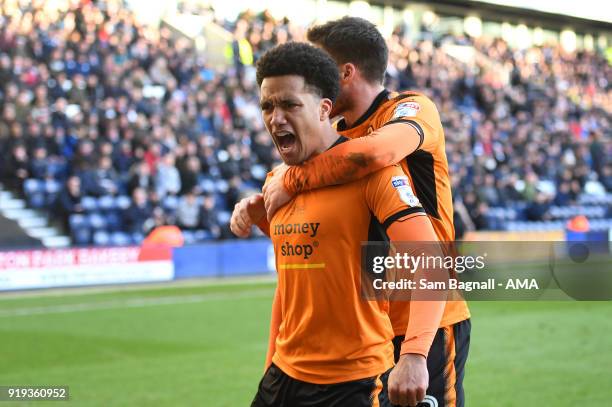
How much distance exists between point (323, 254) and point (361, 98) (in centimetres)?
95

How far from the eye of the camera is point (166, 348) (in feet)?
34.9

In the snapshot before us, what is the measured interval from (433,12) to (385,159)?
141ft

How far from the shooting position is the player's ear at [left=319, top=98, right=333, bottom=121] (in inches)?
128

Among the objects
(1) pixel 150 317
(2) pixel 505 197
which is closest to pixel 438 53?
(2) pixel 505 197

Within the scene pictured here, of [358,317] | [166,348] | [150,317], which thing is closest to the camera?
[358,317]

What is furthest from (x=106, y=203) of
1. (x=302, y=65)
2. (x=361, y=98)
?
(x=302, y=65)

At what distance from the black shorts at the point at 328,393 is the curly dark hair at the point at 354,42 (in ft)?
4.44

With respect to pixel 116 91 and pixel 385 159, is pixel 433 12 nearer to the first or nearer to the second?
pixel 116 91

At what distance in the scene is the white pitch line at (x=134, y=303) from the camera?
46.3 feet

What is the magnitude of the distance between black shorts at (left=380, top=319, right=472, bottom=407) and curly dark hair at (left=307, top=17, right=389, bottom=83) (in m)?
1.16

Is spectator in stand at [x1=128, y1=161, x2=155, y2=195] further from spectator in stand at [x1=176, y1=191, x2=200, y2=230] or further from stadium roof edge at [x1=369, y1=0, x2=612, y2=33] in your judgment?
stadium roof edge at [x1=369, y1=0, x2=612, y2=33]

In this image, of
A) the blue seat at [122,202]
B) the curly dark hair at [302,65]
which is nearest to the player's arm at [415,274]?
the curly dark hair at [302,65]

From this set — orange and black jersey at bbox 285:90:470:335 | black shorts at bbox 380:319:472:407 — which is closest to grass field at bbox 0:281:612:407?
black shorts at bbox 380:319:472:407

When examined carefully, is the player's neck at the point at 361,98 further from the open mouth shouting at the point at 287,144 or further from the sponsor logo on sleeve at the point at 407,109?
the open mouth shouting at the point at 287,144
